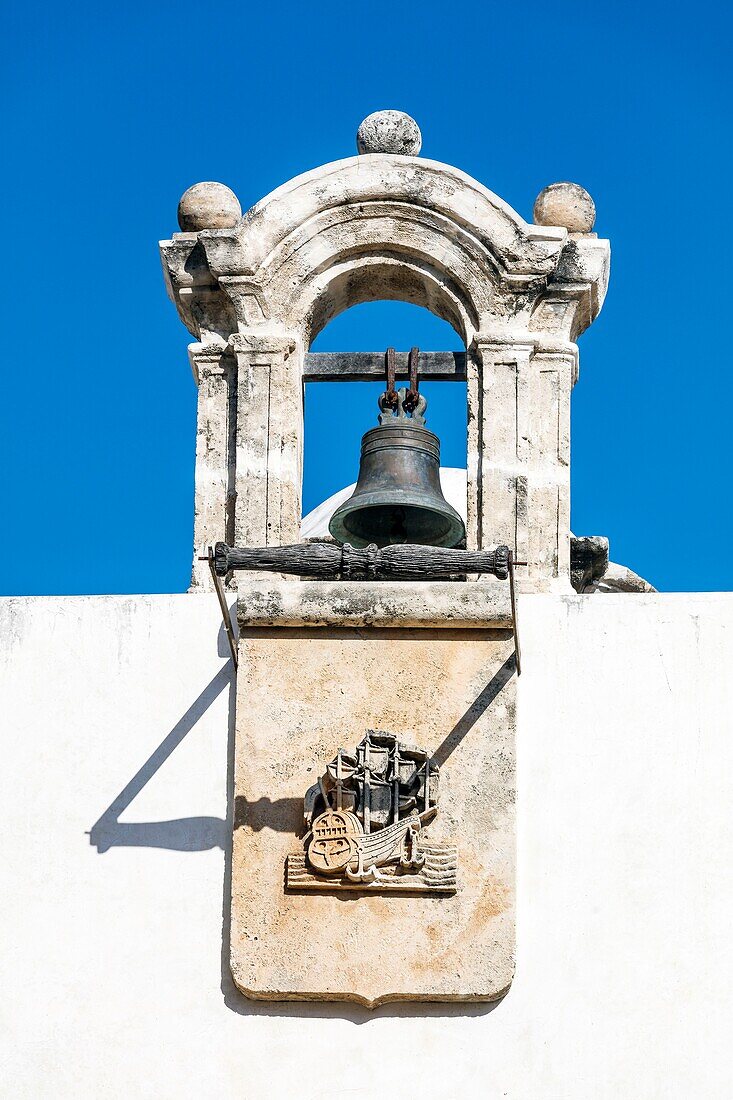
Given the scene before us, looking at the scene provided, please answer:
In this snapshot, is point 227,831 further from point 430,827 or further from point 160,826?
point 430,827

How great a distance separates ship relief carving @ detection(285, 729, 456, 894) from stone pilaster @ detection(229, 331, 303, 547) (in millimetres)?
1231

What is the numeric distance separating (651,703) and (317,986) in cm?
163

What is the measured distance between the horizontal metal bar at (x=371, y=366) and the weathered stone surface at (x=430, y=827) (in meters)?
1.33

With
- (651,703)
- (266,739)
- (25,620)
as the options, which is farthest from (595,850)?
(25,620)

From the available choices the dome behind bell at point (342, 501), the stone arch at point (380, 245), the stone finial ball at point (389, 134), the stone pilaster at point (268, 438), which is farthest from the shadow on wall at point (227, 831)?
the dome behind bell at point (342, 501)

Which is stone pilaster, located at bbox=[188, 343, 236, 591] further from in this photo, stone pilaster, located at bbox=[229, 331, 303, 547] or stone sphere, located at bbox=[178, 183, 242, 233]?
stone sphere, located at bbox=[178, 183, 242, 233]

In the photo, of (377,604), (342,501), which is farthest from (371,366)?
(342,501)

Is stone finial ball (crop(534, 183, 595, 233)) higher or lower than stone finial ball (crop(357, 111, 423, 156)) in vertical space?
lower

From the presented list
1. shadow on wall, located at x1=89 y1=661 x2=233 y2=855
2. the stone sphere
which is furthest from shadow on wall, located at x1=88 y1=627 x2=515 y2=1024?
the stone sphere

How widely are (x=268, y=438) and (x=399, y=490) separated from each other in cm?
59

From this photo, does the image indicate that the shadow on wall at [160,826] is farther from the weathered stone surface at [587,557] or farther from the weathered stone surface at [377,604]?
the weathered stone surface at [587,557]

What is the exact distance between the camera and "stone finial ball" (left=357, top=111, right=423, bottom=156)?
10.6 meters

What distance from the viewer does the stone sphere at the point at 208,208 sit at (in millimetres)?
10500

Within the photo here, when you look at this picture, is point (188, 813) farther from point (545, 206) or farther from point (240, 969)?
point (545, 206)
